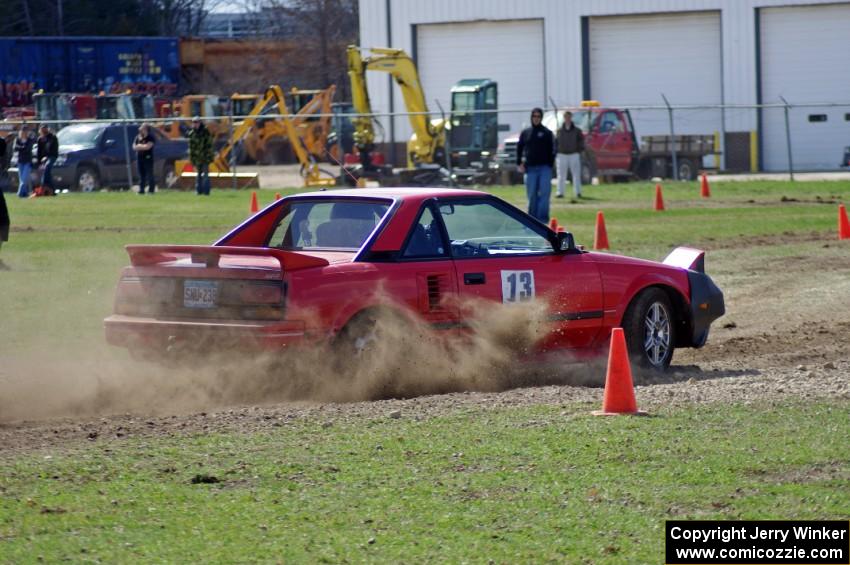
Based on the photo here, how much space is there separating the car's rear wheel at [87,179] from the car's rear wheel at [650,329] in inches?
1084

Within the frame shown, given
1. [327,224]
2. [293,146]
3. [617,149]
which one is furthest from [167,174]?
[327,224]

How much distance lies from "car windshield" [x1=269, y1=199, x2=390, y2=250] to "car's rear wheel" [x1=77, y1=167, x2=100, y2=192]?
2684 centimetres

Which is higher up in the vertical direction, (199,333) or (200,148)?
(200,148)

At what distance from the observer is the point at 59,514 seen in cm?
575

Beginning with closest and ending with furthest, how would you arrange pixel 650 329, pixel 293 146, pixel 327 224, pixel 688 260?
pixel 327 224
pixel 650 329
pixel 688 260
pixel 293 146

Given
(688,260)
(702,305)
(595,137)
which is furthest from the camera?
(595,137)

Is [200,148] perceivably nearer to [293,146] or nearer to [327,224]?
[293,146]

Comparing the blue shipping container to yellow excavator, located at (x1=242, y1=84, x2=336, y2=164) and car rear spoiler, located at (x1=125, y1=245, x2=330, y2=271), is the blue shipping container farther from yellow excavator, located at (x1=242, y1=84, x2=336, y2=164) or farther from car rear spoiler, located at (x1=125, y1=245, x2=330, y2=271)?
car rear spoiler, located at (x1=125, y1=245, x2=330, y2=271)

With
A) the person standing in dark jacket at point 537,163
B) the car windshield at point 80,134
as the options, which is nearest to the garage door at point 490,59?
the car windshield at point 80,134

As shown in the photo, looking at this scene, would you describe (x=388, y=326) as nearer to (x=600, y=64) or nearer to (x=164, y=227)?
(x=164, y=227)

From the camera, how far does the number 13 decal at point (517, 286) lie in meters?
9.47

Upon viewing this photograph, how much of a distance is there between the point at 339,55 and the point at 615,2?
58.6 feet

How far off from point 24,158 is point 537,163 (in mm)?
15959

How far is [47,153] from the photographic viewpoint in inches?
1304
